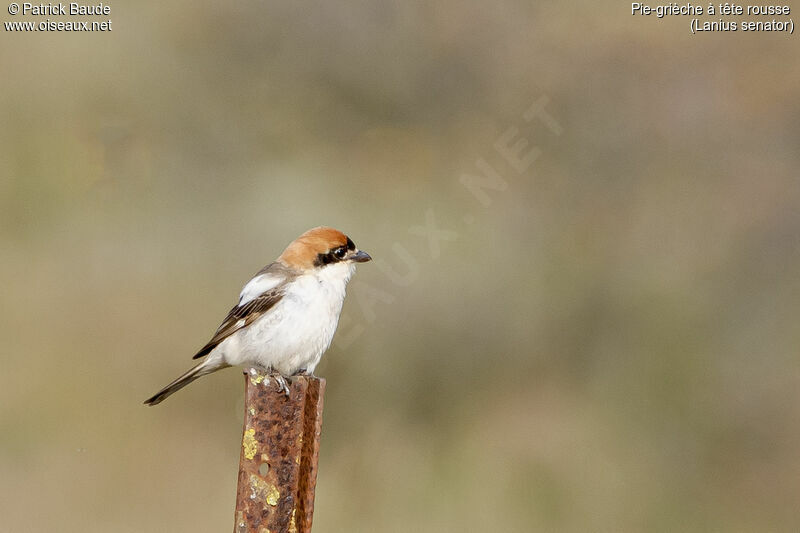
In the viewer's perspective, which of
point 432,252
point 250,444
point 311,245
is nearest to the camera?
point 250,444

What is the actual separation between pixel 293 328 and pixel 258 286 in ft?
0.80

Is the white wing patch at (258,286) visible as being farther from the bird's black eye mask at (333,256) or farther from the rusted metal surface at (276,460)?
the rusted metal surface at (276,460)

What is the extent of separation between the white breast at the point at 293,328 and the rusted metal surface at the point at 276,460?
170 cm

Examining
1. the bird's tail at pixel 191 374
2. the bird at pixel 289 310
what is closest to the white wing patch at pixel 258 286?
the bird at pixel 289 310

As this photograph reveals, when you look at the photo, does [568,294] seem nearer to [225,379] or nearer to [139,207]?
[225,379]

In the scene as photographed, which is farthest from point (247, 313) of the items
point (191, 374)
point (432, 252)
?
point (432, 252)

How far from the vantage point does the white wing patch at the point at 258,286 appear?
159 inches

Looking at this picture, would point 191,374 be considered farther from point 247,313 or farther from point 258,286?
point 258,286

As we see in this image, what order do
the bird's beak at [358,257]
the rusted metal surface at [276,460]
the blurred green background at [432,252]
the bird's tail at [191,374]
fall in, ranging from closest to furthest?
the rusted metal surface at [276,460], the bird's tail at [191,374], the bird's beak at [358,257], the blurred green background at [432,252]

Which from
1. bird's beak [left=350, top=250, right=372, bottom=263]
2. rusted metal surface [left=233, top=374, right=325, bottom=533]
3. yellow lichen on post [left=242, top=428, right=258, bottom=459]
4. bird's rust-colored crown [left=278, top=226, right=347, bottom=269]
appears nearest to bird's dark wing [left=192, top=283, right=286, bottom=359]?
bird's rust-colored crown [left=278, top=226, right=347, bottom=269]

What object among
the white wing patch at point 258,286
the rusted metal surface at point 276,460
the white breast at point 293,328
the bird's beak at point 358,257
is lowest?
the rusted metal surface at point 276,460

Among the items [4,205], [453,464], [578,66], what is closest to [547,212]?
[578,66]

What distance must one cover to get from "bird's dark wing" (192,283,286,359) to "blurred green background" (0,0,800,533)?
2.16 metres

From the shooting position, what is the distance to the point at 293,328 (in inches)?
157
